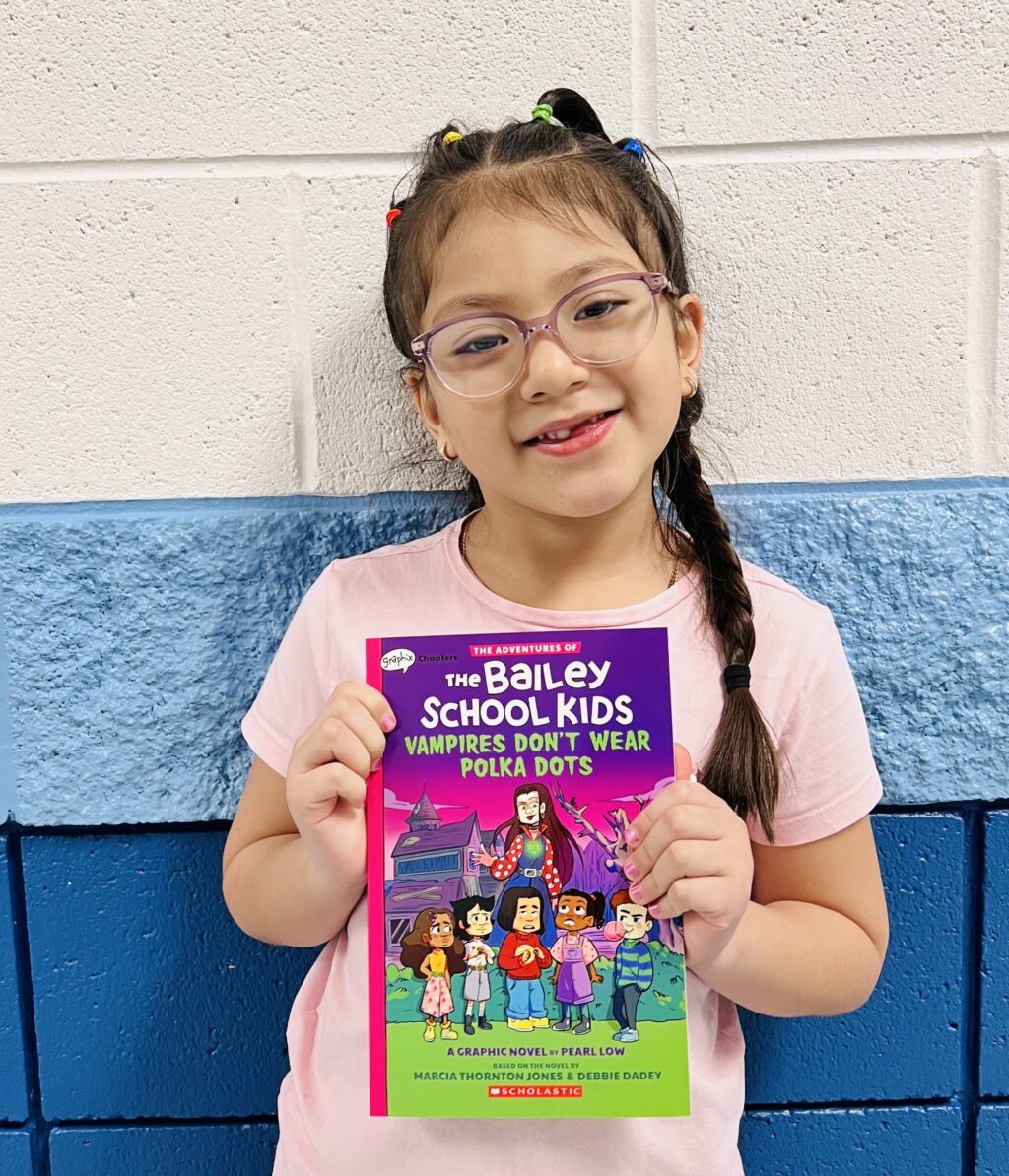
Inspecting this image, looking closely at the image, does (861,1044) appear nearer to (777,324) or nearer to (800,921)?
(800,921)

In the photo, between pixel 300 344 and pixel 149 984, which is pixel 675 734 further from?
pixel 149 984

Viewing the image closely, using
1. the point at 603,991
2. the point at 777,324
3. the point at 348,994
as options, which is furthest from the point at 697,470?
the point at 348,994

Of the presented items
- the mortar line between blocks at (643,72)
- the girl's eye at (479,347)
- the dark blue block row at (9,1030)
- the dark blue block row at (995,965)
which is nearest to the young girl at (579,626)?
the girl's eye at (479,347)

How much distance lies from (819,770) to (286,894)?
538 millimetres

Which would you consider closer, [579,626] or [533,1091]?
[533,1091]

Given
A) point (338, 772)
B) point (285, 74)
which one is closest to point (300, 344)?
point (285, 74)

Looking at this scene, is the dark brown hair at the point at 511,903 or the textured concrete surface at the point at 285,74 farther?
the textured concrete surface at the point at 285,74

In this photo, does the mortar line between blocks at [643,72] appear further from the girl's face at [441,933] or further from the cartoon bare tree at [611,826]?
the girl's face at [441,933]

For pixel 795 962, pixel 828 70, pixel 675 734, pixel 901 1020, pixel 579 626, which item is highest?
pixel 828 70

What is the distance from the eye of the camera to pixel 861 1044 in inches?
46.3

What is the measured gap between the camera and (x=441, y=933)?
2.80ft

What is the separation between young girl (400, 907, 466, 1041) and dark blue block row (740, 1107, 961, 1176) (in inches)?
21.8

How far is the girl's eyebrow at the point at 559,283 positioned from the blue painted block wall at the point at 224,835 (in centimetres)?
29

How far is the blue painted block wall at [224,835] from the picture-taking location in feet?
3.68
